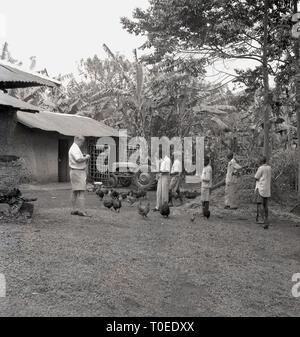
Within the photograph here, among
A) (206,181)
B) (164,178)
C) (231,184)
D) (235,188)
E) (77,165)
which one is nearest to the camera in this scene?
(77,165)

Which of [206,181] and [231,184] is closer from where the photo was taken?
[206,181]

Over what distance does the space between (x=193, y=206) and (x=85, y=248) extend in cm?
655

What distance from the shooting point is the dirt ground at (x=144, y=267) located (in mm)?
4480

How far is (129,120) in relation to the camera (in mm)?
20000

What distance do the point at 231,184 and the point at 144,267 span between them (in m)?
6.88

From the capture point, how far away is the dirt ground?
448cm

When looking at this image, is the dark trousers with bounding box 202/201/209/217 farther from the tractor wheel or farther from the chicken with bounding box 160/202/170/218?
the tractor wheel

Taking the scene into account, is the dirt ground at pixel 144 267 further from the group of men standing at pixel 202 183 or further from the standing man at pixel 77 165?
the standing man at pixel 77 165

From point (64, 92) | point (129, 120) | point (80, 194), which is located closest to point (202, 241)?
point (80, 194)

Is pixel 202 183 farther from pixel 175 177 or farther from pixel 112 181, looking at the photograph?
pixel 112 181

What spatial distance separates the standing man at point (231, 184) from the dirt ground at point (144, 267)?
248 cm

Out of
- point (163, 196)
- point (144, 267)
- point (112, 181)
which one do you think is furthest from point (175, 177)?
point (112, 181)

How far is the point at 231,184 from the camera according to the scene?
40.3ft

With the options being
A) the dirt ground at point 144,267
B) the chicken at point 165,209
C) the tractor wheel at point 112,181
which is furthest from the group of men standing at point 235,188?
the tractor wheel at point 112,181
